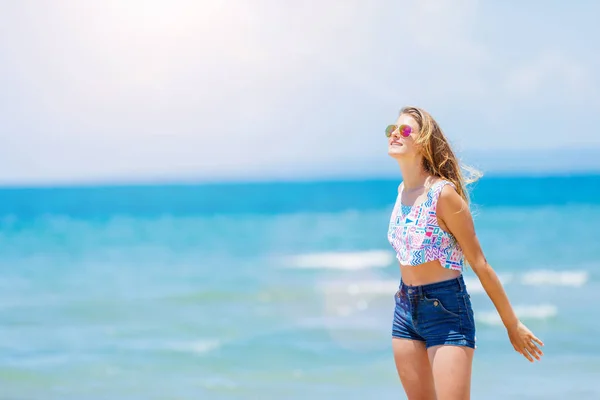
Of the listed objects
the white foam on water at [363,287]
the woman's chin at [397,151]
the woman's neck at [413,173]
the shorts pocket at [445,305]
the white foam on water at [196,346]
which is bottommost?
the shorts pocket at [445,305]

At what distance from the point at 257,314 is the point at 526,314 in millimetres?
4285

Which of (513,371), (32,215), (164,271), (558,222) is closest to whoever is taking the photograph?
(513,371)

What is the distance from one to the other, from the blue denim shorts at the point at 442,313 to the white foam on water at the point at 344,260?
16.2m

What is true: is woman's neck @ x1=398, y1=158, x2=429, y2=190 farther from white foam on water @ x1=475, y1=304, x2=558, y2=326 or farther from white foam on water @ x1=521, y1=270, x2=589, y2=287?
white foam on water @ x1=521, y1=270, x2=589, y2=287

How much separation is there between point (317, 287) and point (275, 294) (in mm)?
1168

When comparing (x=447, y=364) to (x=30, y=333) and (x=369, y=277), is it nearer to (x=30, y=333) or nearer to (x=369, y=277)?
(x=30, y=333)

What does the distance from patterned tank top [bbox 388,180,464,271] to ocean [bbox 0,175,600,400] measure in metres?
0.22

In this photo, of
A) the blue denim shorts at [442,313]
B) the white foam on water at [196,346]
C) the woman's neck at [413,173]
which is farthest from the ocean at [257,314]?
the blue denim shorts at [442,313]

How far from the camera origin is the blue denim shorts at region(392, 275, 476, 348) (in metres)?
3.74

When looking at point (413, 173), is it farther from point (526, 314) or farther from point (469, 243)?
point (526, 314)

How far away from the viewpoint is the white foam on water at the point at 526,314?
1128 cm

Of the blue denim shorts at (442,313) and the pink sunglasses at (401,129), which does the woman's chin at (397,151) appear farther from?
the blue denim shorts at (442,313)

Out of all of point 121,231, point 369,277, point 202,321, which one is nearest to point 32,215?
point 121,231

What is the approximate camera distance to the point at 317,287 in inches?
640
